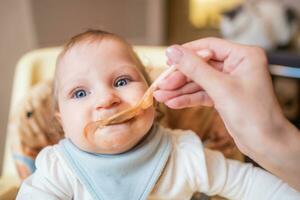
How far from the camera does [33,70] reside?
1043 millimetres

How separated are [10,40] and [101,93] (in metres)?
0.98

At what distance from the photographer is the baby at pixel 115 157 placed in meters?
0.60

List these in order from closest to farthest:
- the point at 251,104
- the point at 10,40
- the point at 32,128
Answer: the point at 251,104, the point at 32,128, the point at 10,40

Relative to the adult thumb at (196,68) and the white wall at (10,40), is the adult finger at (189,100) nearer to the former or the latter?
the adult thumb at (196,68)

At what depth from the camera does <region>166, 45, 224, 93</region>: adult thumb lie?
1.62 ft

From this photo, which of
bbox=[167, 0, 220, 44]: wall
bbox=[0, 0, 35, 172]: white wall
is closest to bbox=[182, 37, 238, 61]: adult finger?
bbox=[0, 0, 35, 172]: white wall

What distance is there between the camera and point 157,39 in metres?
2.29

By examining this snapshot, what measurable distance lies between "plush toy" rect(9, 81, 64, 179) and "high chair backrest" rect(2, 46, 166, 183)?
0.10ft

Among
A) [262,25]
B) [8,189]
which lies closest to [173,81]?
[8,189]

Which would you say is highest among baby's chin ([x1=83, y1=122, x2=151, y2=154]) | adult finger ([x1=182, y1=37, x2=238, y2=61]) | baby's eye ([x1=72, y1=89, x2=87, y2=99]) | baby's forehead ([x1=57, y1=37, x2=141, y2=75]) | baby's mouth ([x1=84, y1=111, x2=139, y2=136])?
adult finger ([x1=182, y1=37, x2=238, y2=61])

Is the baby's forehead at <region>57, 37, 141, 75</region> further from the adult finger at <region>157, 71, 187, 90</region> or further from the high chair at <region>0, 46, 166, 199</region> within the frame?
the high chair at <region>0, 46, 166, 199</region>

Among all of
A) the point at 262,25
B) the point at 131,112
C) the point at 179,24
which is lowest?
the point at 179,24

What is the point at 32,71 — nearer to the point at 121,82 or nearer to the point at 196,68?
the point at 121,82

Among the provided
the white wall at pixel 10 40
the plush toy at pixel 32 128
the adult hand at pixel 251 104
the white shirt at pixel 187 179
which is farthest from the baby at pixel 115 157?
the white wall at pixel 10 40
